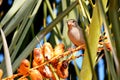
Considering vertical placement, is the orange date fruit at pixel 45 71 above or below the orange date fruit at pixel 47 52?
below

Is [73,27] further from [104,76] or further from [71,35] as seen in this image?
[104,76]

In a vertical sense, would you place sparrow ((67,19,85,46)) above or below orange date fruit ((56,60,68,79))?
above

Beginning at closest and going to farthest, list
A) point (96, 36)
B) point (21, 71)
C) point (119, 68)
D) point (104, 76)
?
1. point (119, 68)
2. point (96, 36)
3. point (21, 71)
4. point (104, 76)

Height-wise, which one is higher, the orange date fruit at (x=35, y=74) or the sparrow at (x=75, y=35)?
the sparrow at (x=75, y=35)

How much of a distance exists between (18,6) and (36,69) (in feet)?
0.46

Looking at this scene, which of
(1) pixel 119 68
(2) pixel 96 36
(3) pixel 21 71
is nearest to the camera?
(1) pixel 119 68

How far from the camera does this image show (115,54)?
13.2 inches

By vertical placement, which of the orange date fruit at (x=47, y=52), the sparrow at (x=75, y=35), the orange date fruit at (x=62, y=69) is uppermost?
the sparrow at (x=75, y=35)

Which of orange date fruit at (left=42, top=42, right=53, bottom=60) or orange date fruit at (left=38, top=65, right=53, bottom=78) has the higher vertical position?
orange date fruit at (left=42, top=42, right=53, bottom=60)

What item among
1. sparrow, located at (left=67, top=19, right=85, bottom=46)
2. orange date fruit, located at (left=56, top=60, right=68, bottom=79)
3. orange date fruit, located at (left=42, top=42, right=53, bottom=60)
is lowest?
orange date fruit, located at (left=56, top=60, right=68, bottom=79)

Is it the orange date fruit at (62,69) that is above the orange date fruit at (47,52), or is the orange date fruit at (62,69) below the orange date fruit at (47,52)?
below

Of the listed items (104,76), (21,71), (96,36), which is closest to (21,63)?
(21,71)

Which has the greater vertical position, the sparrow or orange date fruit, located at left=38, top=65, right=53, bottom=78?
the sparrow

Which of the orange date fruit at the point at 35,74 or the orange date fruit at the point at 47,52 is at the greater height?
the orange date fruit at the point at 47,52
